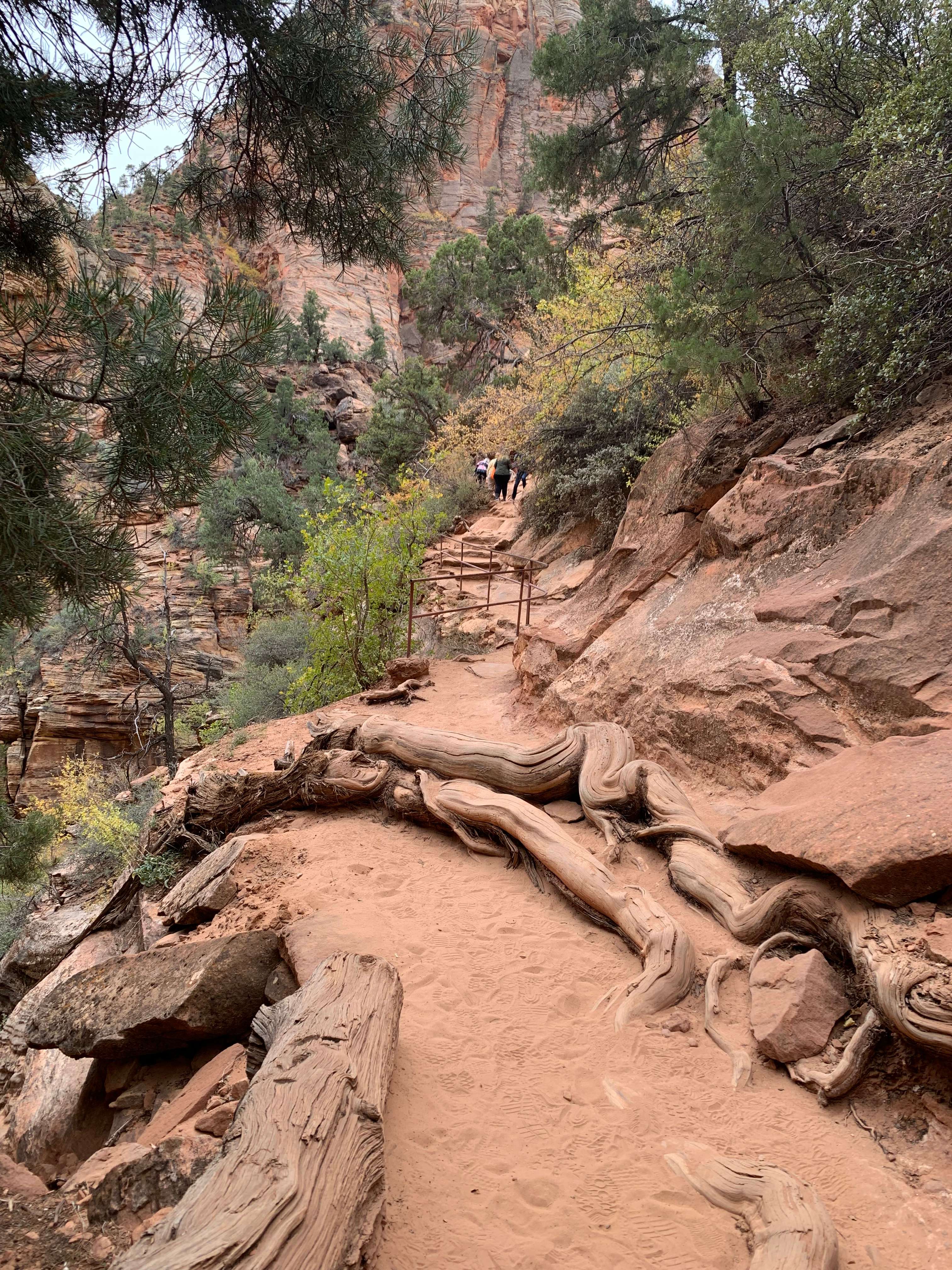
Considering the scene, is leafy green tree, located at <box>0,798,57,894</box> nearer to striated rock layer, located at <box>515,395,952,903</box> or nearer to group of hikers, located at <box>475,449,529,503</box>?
striated rock layer, located at <box>515,395,952,903</box>

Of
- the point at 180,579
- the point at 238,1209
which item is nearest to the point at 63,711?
the point at 180,579

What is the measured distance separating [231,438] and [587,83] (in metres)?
9.56

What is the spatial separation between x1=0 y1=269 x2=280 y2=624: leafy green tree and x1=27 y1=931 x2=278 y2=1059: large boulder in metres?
2.16

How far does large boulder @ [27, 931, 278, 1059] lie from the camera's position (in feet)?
13.3

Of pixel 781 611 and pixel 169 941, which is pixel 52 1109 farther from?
pixel 781 611

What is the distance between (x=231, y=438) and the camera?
3682 millimetres

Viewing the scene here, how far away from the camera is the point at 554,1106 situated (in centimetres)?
299

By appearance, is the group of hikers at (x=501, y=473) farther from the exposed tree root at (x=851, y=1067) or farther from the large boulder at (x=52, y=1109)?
the exposed tree root at (x=851, y=1067)

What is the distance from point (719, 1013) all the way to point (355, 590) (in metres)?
7.40

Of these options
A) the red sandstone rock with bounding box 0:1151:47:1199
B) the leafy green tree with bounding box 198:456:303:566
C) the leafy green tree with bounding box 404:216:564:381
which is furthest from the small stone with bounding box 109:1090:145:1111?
the leafy green tree with bounding box 404:216:564:381

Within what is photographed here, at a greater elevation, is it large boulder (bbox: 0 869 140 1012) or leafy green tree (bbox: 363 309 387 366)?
leafy green tree (bbox: 363 309 387 366)

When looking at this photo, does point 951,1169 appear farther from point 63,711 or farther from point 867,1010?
point 63,711

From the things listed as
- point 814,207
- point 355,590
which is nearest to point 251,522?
point 355,590

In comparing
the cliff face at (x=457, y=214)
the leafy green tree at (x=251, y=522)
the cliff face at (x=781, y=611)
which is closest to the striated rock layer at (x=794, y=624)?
the cliff face at (x=781, y=611)
